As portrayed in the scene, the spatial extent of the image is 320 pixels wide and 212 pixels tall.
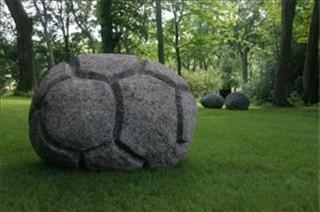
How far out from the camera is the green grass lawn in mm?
4059

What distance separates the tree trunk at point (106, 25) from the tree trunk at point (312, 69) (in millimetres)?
10359

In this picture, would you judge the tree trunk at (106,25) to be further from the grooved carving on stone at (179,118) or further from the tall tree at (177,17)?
the grooved carving on stone at (179,118)

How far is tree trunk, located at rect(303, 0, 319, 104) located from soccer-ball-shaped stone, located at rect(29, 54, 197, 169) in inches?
532

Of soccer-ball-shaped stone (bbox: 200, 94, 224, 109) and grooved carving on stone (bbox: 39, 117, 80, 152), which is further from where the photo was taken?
soccer-ball-shaped stone (bbox: 200, 94, 224, 109)

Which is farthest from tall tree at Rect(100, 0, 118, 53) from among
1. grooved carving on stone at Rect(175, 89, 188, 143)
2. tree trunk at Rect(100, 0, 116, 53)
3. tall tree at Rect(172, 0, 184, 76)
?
grooved carving on stone at Rect(175, 89, 188, 143)

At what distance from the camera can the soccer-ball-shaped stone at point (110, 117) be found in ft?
16.3

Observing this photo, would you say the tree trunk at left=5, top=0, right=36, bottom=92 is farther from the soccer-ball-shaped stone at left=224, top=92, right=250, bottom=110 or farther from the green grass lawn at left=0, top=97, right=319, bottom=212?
the green grass lawn at left=0, top=97, right=319, bottom=212

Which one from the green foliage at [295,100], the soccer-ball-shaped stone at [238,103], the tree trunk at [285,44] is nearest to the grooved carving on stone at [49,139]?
the soccer-ball-shaped stone at [238,103]

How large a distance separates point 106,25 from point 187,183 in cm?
2011

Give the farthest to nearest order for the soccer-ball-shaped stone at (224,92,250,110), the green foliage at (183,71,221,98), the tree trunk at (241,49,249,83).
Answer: the tree trunk at (241,49,249,83) → the green foliage at (183,71,221,98) → the soccer-ball-shaped stone at (224,92,250,110)

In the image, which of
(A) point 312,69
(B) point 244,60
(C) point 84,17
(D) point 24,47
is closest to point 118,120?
(A) point 312,69

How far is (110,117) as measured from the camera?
4.96 m

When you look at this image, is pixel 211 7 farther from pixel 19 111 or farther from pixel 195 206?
pixel 195 206

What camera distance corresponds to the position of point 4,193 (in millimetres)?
4367
